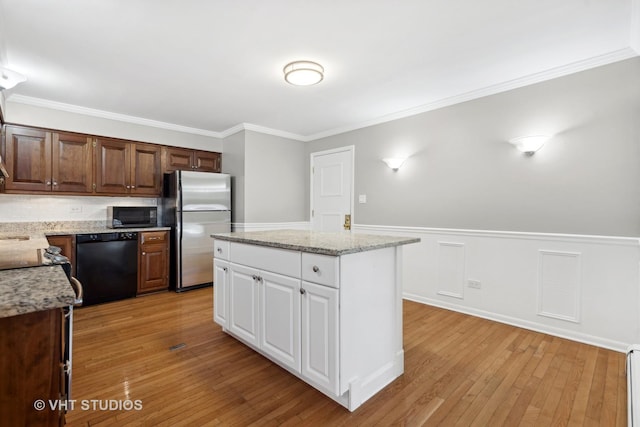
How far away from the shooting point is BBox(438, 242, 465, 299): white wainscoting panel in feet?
10.9

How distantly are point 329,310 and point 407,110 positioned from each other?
2921mm

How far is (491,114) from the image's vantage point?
310 centimetres

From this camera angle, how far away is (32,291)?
894 mm

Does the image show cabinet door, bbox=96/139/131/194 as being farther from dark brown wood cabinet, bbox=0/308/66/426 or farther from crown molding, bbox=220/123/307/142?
dark brown wood cabinet, bbox=0/308/66/426

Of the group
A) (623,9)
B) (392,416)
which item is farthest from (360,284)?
(623,9)

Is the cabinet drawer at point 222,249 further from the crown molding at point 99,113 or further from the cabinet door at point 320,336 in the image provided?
the crown molding at point 99,113

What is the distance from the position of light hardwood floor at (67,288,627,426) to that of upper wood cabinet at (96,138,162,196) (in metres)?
1.82

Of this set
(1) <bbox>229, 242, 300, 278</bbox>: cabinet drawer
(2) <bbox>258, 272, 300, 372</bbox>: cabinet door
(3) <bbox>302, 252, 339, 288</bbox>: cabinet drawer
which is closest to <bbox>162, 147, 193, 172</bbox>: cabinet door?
(1) <bbox>229, 242, 300, 278</bbox>: cabinet drawer

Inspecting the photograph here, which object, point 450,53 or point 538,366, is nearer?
point 538,366

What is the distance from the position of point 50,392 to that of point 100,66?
280 centimetres

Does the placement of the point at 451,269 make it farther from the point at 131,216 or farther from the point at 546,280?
the point at 131,216

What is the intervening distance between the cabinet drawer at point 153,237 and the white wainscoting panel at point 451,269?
11.6 ft

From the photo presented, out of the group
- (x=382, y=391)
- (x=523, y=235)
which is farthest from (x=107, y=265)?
(x=523, y=235)

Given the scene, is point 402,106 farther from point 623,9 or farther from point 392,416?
point 392,416
